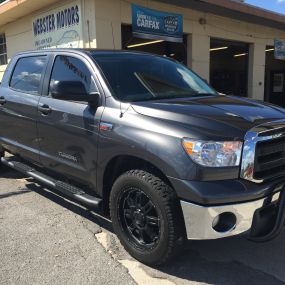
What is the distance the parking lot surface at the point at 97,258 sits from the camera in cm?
333

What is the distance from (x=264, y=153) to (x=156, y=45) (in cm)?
1303

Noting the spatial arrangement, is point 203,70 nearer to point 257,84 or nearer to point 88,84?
point 257,84

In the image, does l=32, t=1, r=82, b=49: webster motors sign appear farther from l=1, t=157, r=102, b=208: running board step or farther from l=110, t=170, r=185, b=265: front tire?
l=110, t=170, r=185, b=265: front tire

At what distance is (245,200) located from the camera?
3.00 meters

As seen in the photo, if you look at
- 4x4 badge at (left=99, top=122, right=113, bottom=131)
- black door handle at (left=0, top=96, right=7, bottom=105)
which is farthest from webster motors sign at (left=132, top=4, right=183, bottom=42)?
4x4 badge at (left=99, top=122, right=113, bottom=131)

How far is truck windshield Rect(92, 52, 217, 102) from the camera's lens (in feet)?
13.0

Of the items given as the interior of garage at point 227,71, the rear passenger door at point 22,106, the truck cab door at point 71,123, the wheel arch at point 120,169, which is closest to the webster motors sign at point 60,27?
the rear passenger door at point 22,106

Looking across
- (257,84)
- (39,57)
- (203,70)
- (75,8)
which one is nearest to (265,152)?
(39,57)

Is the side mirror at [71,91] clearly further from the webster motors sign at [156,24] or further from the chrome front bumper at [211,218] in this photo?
the webster motors sign at [156,24]

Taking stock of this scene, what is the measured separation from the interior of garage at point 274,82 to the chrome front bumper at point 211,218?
18427 millimetres

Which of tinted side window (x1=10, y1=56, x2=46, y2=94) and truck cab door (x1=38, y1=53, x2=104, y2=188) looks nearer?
truck cab door (x1=38, y1=53, x2=104, y2=188)

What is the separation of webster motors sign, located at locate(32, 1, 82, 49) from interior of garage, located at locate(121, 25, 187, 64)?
1.49m

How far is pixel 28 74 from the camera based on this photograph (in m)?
5.27

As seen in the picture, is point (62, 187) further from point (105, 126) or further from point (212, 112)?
point (212, 112)
